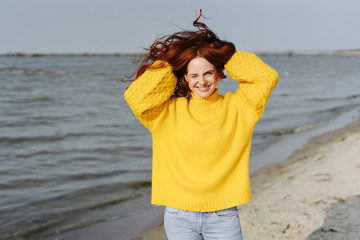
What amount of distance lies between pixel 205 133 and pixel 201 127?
4 cm

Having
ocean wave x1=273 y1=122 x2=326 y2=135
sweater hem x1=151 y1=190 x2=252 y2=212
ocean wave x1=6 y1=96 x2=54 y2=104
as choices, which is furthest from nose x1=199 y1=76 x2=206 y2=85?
ocean wave x1=6 y1=96 x2=54 y2=104

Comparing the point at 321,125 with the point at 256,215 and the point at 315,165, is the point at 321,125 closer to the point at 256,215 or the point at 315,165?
the point at 315,165

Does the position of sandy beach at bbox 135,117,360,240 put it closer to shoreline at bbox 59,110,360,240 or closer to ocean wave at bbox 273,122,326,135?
shoreline at bbox 59,110,360,240

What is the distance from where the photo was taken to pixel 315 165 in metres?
6.20

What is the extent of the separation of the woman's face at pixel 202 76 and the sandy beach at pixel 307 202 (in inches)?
86.1

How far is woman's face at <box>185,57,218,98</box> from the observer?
2184mm

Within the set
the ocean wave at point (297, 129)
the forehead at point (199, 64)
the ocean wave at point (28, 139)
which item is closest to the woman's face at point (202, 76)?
the forehead at point (199, 64)

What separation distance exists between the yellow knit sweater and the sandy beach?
1.96m

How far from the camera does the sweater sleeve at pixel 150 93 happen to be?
84.4 inches

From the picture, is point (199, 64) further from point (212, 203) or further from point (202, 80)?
point (212, 203)

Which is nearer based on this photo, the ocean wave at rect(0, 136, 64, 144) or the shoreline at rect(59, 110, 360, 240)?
the shoreline at rect(59, 110, 360, 240)

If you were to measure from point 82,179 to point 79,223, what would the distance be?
1791 millimetres

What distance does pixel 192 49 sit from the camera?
2.17 metres

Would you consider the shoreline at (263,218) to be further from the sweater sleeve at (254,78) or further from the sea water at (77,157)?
the sweater sleeve at (254,78)
